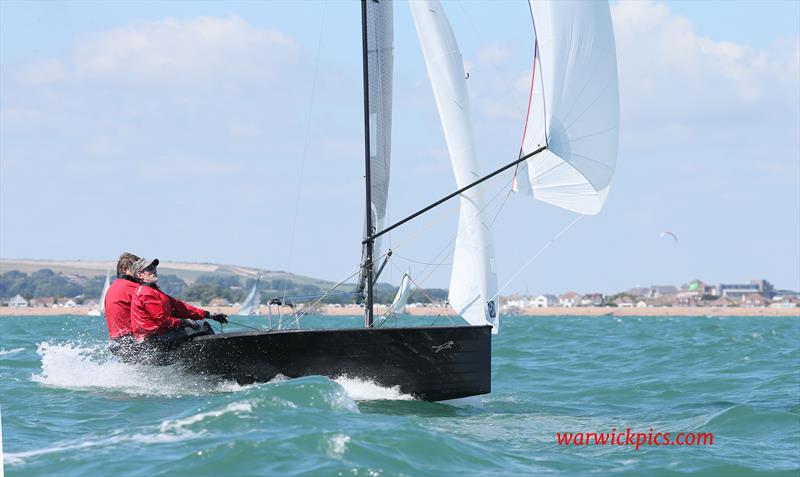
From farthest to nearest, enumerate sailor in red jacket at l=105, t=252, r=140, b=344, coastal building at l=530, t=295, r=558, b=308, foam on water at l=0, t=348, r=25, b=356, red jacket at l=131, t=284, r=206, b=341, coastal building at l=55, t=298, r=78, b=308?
coastal building at l=530, t=295, r=558, b=308
coastal building at l=55, t=298, r=78, b=308
foam on water at l=0, t=348, r=25, b=356
sailor in red jacket at l=105, t=252, r=140, b=344
red jacket at l=131, t=284, r=206, b=341

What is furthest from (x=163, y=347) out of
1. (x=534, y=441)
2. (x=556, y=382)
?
(x=556, y=382)

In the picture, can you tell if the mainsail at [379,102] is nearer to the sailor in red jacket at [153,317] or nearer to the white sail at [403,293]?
the white sail at [403,293]

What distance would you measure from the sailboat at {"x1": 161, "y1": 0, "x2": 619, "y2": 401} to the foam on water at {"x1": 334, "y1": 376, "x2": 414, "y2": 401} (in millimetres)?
66

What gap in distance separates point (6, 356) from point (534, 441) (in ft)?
44.7

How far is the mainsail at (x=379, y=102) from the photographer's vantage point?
13.1 meters

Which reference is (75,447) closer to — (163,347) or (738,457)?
(163,347)

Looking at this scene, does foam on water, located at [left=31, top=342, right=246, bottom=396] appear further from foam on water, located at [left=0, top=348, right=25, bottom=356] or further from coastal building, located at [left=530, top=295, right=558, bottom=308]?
coastal building, located at [left=530, top=295, right=558, bottom=308]

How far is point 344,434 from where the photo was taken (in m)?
Answer: 8.98

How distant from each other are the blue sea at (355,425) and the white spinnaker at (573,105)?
2.64 m

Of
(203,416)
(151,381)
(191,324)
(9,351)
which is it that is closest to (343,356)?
(191,324)

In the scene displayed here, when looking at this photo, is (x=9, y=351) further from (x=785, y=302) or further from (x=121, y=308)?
(x=785, y=302)

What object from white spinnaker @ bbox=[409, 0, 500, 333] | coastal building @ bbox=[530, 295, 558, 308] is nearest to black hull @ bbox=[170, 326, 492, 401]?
white spinnaker @ bbox=[409, 0, 500, 333]

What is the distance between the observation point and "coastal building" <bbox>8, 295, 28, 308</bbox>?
4486 inches

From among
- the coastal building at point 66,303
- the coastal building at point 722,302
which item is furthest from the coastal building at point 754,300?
the coastal building at point 66,303
